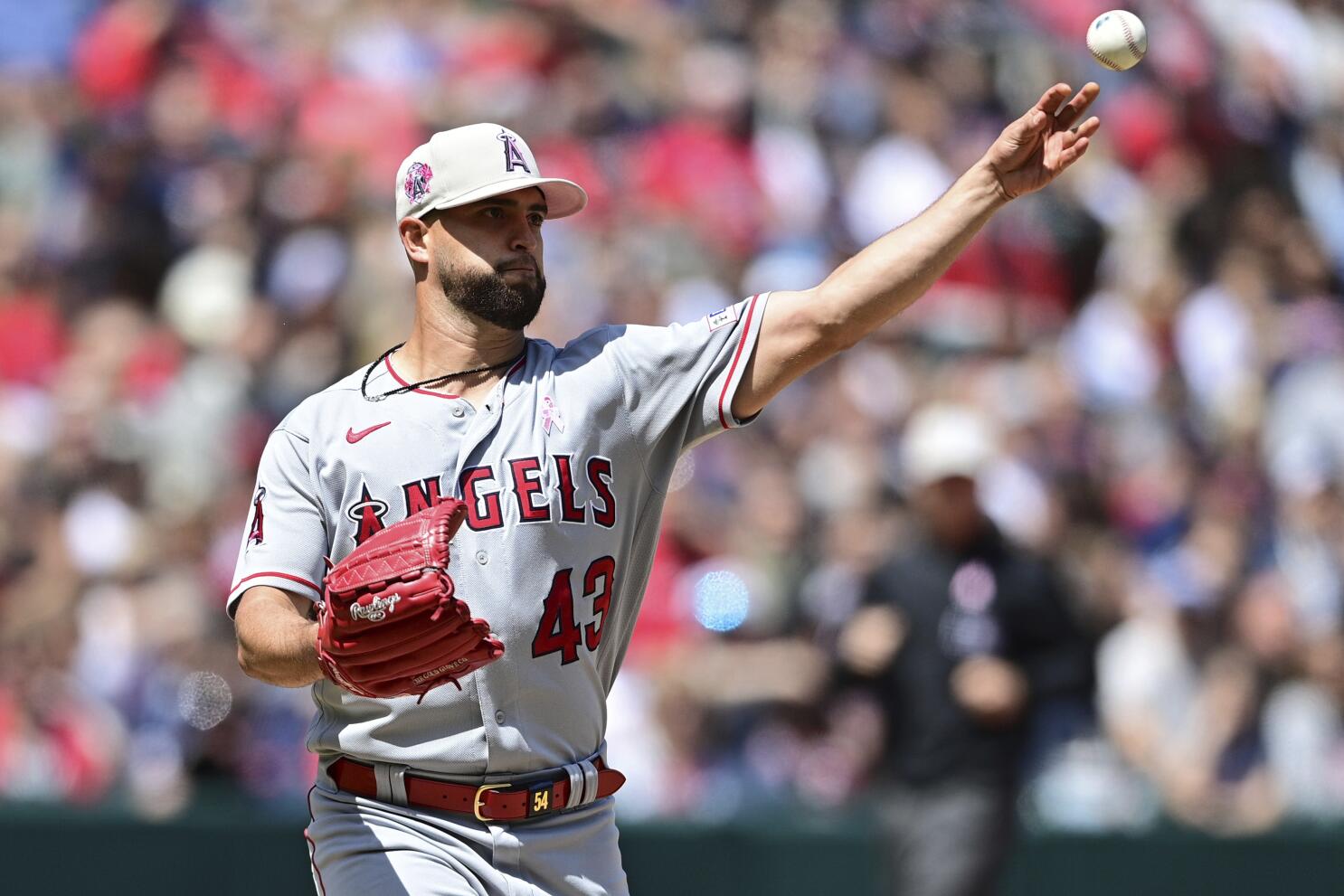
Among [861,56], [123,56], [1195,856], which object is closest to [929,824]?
[1195,856]

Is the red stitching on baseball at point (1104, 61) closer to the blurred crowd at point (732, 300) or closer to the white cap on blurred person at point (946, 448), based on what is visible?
the white cap on blurred person at point (946, 448)

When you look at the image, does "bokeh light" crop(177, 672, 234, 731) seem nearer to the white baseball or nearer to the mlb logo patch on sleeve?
the mlb logo patch on sleeve

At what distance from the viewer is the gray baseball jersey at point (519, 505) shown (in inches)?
150

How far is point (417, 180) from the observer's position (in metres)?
4.14

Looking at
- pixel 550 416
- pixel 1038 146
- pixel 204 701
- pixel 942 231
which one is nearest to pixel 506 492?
pixel 550 416

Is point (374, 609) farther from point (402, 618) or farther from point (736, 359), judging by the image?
point (736, 359)

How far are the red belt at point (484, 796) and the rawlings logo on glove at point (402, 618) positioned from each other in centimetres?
36

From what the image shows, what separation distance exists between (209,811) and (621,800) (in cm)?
171

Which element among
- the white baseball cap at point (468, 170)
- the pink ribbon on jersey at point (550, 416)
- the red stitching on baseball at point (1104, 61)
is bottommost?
the pink ribbon on jersey at point (550, 416)

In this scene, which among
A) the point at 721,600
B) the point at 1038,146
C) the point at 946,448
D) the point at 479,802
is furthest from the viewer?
the point at 721,600

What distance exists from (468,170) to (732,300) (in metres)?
5.68

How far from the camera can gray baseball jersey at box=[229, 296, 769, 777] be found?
380 cm

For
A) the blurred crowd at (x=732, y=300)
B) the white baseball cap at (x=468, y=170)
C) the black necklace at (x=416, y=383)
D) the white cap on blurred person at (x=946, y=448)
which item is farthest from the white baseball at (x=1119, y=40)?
the blurred crowd at (x=732, y=300)

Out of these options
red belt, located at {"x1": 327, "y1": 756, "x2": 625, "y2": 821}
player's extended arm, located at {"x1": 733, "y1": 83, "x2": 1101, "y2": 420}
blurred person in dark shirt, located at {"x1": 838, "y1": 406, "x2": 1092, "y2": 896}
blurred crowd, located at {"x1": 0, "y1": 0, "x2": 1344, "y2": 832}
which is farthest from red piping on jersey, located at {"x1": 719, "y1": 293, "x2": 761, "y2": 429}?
blurred crowd, located at {"x1": 0, "y1": 0, "x2": 1344, "y2": 832}
